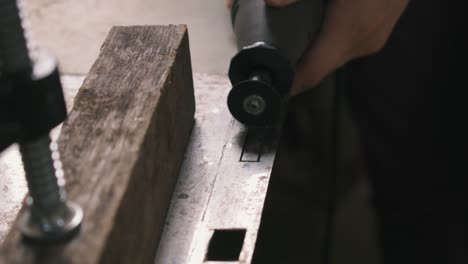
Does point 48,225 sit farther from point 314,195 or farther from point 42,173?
point 314,195

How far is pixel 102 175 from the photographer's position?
1.60ft

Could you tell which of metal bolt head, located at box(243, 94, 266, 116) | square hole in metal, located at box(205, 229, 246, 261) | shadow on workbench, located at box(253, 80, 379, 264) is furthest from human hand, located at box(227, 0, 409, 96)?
shadow on workbench, located at box(253, 80, 379, 264)

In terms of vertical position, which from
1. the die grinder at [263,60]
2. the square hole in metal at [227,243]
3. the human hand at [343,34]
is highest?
the die grinder at [263,60]

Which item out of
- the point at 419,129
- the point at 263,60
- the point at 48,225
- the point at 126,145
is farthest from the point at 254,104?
the point at 419,129

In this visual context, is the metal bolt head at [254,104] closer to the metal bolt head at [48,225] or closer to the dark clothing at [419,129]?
the metal bolt head at [48,225]

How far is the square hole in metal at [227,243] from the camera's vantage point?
576mm

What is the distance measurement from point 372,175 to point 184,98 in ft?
2.48

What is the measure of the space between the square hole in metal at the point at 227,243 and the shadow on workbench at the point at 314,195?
22.2 inches

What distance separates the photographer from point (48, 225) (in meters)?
0.43

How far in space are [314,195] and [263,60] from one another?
2.56 ft

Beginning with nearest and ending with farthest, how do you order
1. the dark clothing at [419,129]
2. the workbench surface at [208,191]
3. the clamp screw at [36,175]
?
the clamp screw at [36,175]
the workbench surface at [208,191]
the dark clothing at [419,129]

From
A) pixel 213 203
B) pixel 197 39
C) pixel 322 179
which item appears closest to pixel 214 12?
pixel 197 39

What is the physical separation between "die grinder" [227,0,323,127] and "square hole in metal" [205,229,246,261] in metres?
0.13

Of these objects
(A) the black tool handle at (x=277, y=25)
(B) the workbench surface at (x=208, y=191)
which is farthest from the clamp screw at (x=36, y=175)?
(A) the black tool handle at (x=277, y=25)
